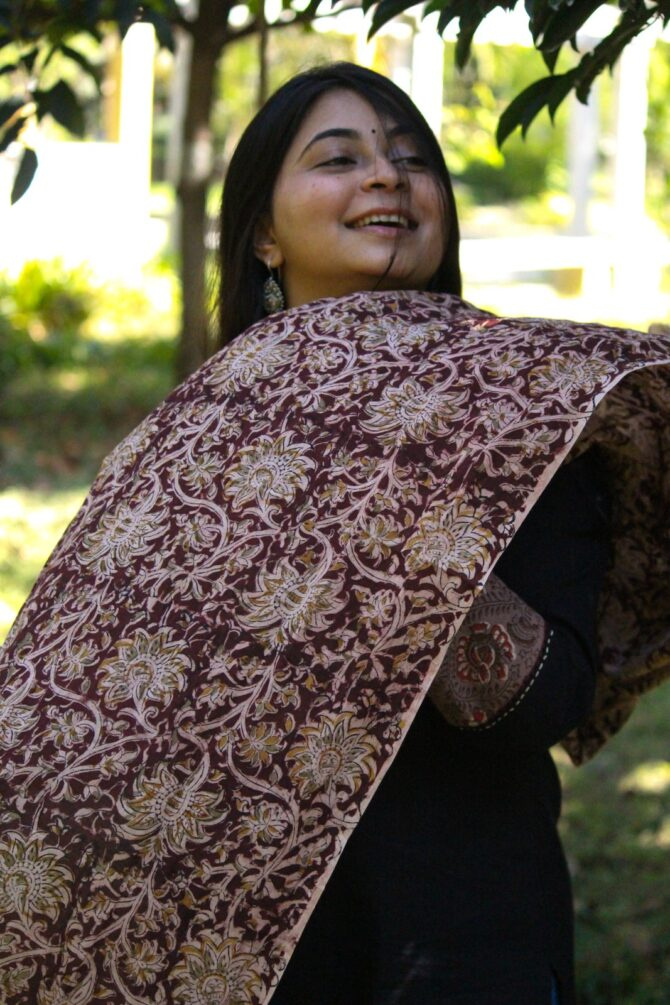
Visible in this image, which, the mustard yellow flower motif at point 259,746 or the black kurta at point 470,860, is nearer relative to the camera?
the mustard yellow flower motif at point 259,746

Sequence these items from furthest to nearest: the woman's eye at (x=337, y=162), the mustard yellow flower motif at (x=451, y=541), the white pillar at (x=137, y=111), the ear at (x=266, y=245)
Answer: the white pillar at (x=137, y=111) < the ear at (x=266, y=245) < the woman's eye at (x=337, y=162) < the mustard yellow flower motif at (x=451, y=541)

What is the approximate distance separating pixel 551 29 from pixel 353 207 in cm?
37

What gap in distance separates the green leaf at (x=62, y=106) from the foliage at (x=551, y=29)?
0.73 meters

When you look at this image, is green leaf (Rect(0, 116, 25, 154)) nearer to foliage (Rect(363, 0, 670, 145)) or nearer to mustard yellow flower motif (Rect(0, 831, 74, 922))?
foliage (Rect(363, 0, 670, 145))

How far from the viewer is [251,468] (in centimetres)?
168

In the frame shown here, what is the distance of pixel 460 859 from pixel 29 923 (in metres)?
0.53

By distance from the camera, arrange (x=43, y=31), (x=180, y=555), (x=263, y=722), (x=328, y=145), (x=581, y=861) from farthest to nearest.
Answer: (x=581, y=861), (x=43, y=31), (x=328, y=145), (x=180, y=555), (x=263, y=722)

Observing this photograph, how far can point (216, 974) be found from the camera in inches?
61.0

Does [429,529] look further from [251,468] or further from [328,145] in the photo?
[328,145]

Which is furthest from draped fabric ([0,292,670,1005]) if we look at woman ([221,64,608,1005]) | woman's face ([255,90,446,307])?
woman's face ([255,90,446,307])

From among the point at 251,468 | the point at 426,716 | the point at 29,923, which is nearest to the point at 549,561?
the point at 426,716

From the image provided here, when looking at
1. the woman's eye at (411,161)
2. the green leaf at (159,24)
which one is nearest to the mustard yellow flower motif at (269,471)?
the woman's eye at (411,161)

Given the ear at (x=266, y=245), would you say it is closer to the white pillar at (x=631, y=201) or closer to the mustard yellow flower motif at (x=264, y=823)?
the mustard yellow flower motif at (x=264, y=823)

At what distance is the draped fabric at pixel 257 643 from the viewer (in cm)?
154
